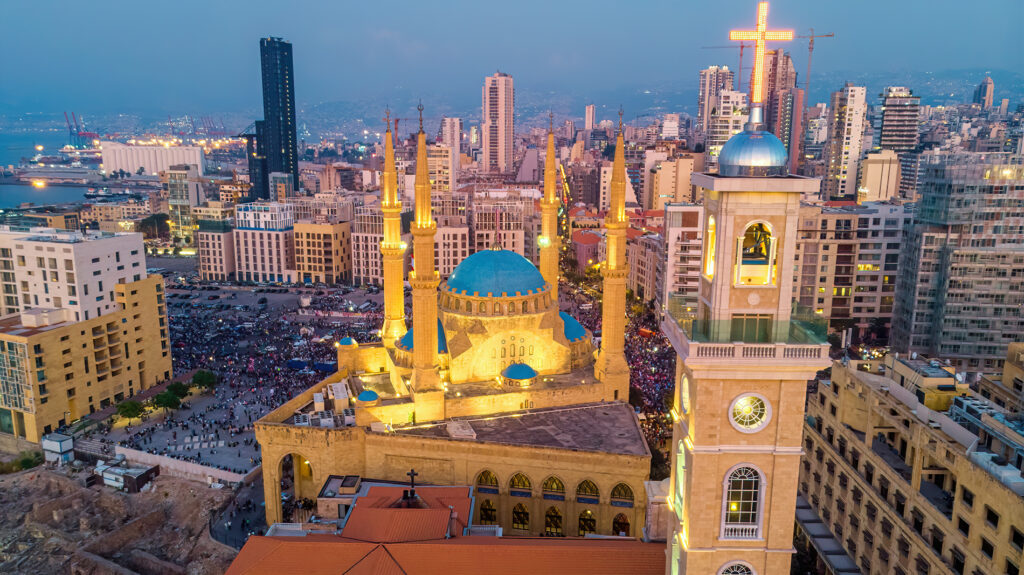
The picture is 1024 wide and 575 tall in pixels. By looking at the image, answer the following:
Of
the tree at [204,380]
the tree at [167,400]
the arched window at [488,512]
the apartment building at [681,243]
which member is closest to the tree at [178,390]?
the tree at [167,400]

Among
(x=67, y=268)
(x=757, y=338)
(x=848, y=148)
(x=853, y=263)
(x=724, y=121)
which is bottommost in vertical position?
(x=853, y=263)

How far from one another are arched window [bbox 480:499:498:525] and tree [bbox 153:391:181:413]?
28068mm

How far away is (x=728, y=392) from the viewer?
1588 centimetres

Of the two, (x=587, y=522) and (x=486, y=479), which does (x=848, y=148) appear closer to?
(x=587, y=522)

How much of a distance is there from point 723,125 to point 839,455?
102176mm

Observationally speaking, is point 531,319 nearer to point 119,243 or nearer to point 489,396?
point 489,396

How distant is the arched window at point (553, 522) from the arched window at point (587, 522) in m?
1.09

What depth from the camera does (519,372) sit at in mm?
38062

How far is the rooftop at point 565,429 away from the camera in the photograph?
3347 cm

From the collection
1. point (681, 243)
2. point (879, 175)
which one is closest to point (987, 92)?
point (879, 175)

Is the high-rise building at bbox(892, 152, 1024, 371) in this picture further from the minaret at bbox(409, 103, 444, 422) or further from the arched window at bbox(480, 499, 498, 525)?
the minaret at bbox(409, 103, 444, 422)

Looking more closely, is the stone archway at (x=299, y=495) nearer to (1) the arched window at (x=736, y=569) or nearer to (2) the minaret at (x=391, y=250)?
(2) the minaret at (x=391, y=250)

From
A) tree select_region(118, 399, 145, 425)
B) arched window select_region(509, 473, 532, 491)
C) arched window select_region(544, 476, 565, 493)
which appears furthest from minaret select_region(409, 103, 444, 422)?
tree select_region(118, 399, 145, 425)

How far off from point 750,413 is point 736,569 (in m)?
4.00
